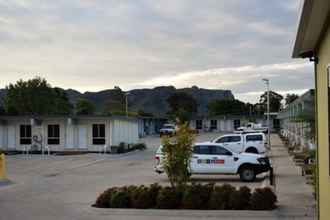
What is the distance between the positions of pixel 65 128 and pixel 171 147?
30.8 metres

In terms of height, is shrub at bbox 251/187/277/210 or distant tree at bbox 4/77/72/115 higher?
distant tree at bbox 4/77/72/115

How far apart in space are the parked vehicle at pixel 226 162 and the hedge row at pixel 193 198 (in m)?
7.11

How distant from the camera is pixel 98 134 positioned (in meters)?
43.9

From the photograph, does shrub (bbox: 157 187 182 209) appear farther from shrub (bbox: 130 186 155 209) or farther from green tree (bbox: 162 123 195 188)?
green tree (bbox: 162 123 195 188)

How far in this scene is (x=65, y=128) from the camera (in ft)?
146

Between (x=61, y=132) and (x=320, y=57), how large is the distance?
3858 centimetres

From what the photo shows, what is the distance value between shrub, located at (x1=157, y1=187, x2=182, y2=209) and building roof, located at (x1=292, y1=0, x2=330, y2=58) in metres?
6.30

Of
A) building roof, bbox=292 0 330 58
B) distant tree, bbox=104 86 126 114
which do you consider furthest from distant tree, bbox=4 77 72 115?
building roof, bbox=292 0 330 58

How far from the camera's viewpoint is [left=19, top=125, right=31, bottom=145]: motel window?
44994mm

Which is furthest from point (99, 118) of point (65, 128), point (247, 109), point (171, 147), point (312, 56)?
point (247, 109)

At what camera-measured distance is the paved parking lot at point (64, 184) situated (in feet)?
46.8

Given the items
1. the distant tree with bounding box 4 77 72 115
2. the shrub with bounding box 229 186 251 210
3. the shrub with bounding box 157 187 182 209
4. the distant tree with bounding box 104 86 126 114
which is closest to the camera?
the shrub with bounding box 229 186 251 210

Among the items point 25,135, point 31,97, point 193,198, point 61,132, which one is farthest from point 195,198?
point 31,97

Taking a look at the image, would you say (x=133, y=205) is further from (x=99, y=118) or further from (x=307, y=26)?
(x=99, y=118)
